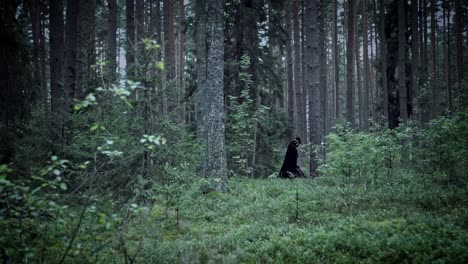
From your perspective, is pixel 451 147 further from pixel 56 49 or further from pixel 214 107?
pixel 56 49

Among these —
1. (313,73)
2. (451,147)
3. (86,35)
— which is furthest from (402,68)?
(86,35)

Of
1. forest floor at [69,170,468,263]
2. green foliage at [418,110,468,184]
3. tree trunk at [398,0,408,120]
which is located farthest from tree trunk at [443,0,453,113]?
forest floor at [69,170,468,263]

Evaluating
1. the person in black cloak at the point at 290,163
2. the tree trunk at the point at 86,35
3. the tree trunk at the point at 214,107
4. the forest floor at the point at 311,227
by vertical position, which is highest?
the tree trunk at the point at 86,35

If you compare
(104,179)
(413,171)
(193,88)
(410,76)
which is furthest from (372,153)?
(410,76)

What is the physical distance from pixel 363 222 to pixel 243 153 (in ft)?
33.2

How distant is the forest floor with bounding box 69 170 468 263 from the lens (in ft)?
19.1

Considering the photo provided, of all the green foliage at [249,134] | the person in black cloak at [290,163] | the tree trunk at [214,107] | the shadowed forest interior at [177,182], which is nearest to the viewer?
the shadowed forest interior at [177,182]

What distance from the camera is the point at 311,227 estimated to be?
7.47 meters

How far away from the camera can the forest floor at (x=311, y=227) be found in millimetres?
5820

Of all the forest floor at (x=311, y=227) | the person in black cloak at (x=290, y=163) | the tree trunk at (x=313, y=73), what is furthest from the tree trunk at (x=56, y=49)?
the tree trunk at (x=313, y=73)

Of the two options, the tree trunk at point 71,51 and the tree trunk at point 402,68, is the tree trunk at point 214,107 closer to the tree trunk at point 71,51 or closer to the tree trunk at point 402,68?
the tree trunk at point 71,51

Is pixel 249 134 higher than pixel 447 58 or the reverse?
the reverse

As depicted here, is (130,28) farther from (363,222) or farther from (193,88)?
(363,222)

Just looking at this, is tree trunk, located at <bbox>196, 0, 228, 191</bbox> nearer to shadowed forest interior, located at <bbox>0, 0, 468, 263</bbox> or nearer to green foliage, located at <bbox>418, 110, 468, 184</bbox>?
shadowed forest interior, located at <bbox>0, 0, 468, 263</bbox>
